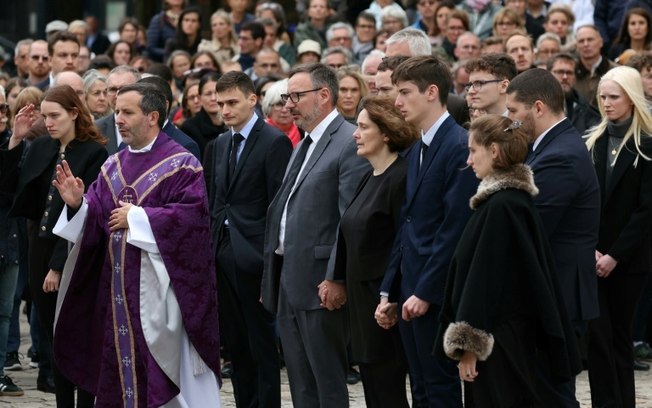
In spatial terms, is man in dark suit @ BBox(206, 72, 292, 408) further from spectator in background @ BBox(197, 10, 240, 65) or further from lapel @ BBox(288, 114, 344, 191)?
spectator in background @ BBox(197, 10, 240, 65)

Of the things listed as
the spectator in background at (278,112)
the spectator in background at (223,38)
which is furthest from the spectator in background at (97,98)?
the spectator in background at (223,38)

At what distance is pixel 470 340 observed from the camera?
652 cm

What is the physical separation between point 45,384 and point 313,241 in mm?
3266

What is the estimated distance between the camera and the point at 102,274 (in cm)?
833

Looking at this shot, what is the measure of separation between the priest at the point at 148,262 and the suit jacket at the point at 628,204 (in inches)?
103

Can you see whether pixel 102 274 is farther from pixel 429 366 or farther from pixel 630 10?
pixel 630 10

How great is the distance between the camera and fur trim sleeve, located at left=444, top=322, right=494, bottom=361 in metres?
6.51

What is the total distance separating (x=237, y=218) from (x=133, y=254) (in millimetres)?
1069

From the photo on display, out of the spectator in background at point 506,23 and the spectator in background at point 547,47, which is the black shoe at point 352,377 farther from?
the spectator in background at point 506,23

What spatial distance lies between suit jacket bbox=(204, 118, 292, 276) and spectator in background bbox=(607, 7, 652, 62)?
539 centimetres

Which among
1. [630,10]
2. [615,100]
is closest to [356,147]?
[615,100]

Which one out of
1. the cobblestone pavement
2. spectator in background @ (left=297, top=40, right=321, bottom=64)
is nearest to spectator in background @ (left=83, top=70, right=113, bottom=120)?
the cobblestone pavement

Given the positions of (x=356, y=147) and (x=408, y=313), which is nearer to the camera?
(x=408, y=313)

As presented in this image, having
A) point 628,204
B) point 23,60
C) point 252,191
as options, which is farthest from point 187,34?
point 628,204
